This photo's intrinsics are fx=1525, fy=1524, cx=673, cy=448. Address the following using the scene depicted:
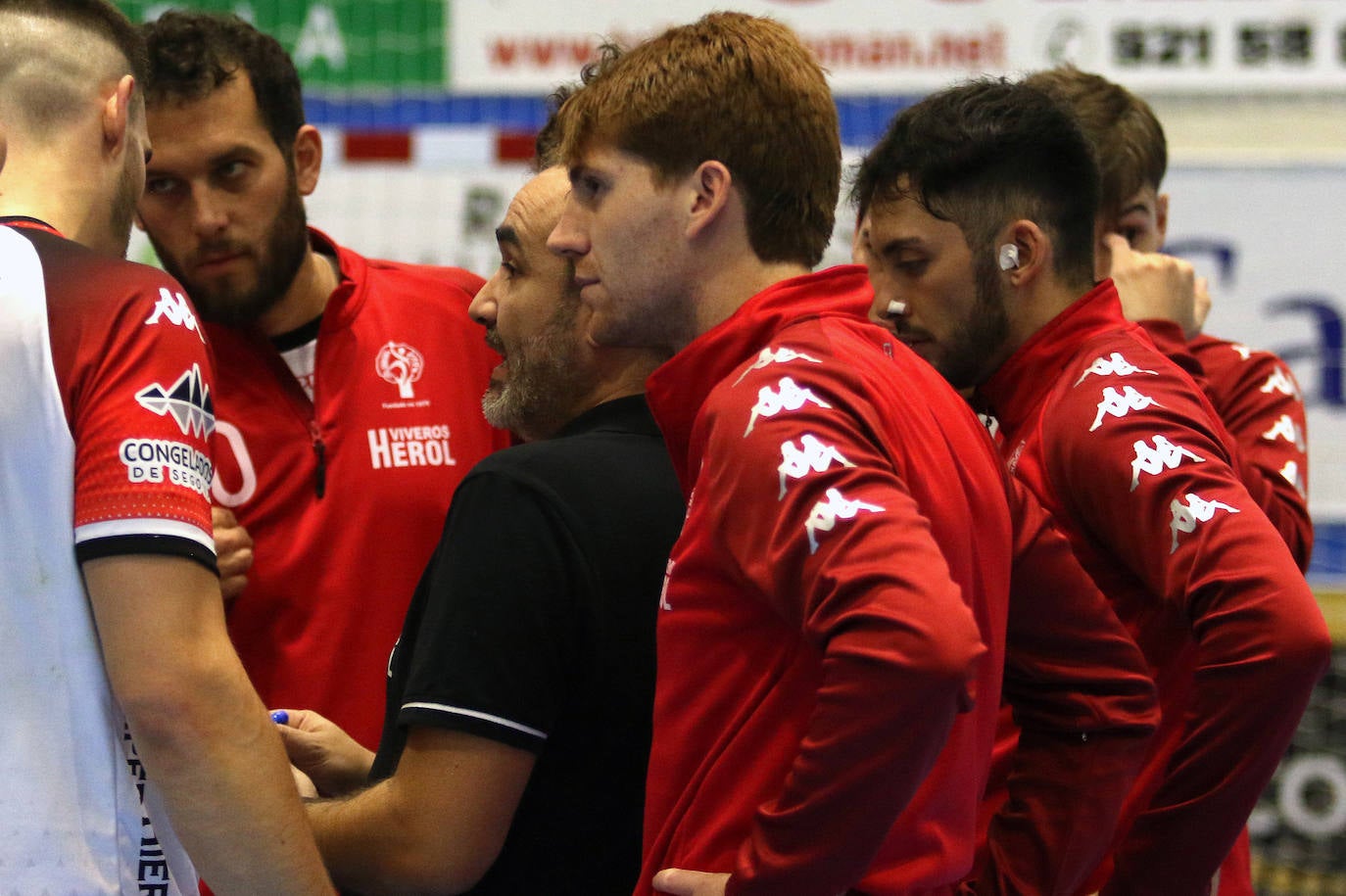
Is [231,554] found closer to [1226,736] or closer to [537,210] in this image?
[537,210]

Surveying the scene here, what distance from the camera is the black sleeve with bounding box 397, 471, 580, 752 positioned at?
1705mm

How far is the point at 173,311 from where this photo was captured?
169cm

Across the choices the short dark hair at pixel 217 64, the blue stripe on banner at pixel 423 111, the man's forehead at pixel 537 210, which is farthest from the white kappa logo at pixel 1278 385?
the blue stripe on banner at pixel 423 111

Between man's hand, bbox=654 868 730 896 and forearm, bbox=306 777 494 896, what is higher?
man's hand, bbox=654 868 730 896

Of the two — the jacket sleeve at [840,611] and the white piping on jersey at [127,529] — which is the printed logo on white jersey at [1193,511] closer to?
the jacket sleeve at [840,611]

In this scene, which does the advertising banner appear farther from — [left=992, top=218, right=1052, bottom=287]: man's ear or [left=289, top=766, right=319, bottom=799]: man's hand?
[left=289, top=766, right=319, bottom=799]: man's hand

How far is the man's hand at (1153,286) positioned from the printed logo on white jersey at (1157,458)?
2.20 feet

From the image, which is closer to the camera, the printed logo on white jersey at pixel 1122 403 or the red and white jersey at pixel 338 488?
the printed logo on white jersey at pixel 1122 403

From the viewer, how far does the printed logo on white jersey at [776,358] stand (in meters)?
1.48

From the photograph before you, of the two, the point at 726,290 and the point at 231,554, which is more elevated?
the point at 726,290

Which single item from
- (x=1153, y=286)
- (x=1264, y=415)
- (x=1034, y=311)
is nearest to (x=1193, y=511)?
(x=1034, y=311)

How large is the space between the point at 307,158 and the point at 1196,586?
1.89m

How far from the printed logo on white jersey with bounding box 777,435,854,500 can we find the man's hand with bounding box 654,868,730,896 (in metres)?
0.38

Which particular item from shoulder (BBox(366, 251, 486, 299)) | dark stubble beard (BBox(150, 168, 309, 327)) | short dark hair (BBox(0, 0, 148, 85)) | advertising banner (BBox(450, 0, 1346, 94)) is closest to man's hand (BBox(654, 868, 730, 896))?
short dark hair (BBox(0, 0, 148, 85))
